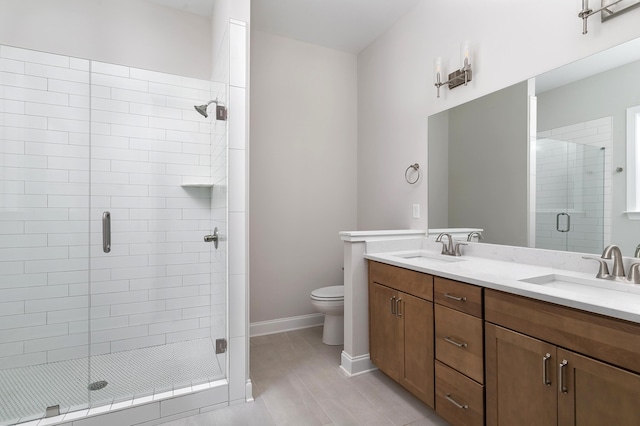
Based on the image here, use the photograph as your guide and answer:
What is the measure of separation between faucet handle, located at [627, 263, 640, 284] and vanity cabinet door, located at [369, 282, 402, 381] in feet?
3.46

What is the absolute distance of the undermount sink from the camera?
1240 millimetres

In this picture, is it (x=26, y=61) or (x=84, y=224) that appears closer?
(x=26, y=61)

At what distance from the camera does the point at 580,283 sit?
1.38 m

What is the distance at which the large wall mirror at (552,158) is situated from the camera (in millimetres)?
1392

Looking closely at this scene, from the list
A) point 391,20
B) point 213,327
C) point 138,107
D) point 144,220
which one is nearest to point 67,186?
point 144,220

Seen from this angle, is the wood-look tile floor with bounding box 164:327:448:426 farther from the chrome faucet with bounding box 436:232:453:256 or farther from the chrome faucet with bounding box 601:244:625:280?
the chrome faucet with bounding box 601:244:625:280

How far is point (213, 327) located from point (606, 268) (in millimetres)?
2491

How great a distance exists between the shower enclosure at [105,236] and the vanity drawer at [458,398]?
4.10 feet

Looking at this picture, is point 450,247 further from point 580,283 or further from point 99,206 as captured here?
point 99,206

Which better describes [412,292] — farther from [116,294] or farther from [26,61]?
[26,61]

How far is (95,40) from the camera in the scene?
237 cm

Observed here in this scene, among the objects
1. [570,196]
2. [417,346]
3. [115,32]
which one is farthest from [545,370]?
[115,32]

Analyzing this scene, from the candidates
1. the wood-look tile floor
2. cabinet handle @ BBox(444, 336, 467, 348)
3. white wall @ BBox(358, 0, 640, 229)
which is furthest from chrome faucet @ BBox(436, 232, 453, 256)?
the wood-look tile floor

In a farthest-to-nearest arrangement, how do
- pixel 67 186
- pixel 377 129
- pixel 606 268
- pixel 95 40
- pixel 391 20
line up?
pixel 377 129 → pixel 391 20 → pixel 95 40 → pixel 67 186 → pixel 606 268
